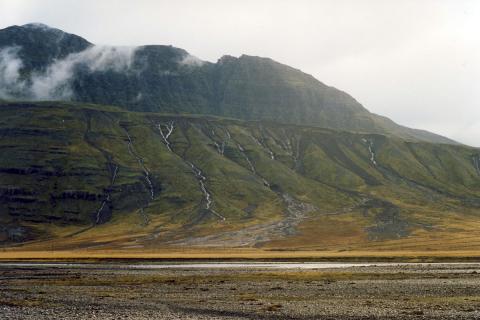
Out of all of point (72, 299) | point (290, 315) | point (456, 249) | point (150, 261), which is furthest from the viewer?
point (456, 249)

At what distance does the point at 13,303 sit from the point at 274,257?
109 metres

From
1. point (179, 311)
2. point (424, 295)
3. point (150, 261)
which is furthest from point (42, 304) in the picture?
point (150, 261)

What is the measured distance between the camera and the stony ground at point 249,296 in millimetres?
54094

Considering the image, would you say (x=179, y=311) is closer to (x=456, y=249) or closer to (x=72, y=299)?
(x=72, y=299)

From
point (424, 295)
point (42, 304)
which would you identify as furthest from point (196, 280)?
point (424, 295)

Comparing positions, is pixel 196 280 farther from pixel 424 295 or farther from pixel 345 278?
pixel 424 295

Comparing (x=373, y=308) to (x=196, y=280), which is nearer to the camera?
(x=373, y=308)

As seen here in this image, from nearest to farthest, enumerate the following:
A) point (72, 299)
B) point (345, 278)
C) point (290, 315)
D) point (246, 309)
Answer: point (290, 315)
point (246, 309)
point (72, 299)
point (345, 278)

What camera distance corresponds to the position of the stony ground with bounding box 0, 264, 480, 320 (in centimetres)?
5409

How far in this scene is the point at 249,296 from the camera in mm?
69438

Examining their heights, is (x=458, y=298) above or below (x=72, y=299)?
above

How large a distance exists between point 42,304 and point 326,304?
3215 cm

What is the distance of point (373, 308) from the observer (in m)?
56.0

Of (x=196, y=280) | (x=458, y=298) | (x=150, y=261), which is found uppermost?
(x=458, y=298)
